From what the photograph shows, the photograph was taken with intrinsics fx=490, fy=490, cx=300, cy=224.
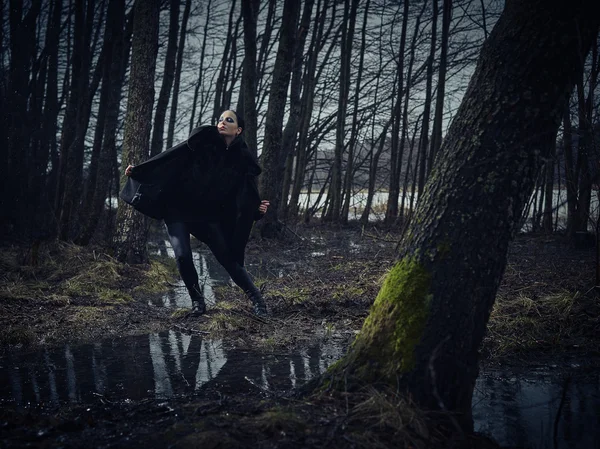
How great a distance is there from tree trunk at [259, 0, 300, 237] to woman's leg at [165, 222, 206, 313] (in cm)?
671

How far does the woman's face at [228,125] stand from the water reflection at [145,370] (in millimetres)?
2401

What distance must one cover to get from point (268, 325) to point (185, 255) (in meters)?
1.33

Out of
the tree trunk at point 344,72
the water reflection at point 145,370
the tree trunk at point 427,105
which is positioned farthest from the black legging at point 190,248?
the tree trunk at point 344,72

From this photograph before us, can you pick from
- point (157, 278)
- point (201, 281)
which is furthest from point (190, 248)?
point (201, 281)

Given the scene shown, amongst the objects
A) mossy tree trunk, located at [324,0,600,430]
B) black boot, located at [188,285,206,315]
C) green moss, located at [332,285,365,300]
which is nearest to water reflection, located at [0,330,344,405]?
black boot, located at [188,285,206,315]

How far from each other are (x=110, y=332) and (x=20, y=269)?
369 cm

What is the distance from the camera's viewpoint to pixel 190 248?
5898 mm

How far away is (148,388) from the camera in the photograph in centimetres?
372

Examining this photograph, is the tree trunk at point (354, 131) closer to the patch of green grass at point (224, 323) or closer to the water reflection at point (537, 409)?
the patch of green grass at point (224, 323)

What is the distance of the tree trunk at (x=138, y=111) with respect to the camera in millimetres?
8781

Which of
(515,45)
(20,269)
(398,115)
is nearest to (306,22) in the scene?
(398,115)

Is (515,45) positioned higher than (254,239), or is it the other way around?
(515,45)

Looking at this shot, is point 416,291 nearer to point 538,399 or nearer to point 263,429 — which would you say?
point 263,429

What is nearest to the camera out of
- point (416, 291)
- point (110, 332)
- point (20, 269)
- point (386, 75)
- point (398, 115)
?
point (416, 291)
